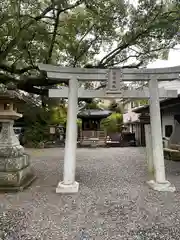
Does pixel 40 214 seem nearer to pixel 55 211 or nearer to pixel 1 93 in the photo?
pixel 55 211

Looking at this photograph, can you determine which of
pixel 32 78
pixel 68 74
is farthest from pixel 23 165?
pixel 32 78

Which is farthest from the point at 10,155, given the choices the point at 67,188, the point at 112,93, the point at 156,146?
the point at 156,146

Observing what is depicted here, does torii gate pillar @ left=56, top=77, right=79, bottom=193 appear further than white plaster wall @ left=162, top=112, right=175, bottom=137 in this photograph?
No

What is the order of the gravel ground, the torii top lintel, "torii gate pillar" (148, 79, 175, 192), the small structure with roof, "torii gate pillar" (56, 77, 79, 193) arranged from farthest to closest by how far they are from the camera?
the small structure with roof → the torii top lintel → "torii gate pillar" (148, 79, 175, 192) → "torii gate pillar" (56, 77, 79, 193) → the gravel ground

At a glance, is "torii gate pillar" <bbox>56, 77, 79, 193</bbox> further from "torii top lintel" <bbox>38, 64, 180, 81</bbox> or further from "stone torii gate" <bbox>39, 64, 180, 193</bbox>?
"torii top lintel" <bbox>38, 64, 180, 81</bbox>

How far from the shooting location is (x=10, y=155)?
17.0 ft

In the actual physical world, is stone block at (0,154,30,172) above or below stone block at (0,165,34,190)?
Result: above

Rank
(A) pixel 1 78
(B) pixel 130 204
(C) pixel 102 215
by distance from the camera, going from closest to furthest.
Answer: (C) pixel 102 215
(B) pixel 130 204
(A) pixel 1 78

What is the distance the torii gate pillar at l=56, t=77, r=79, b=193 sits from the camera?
16.2ft

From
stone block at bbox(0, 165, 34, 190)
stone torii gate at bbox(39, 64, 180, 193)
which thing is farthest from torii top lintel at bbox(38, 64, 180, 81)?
stone block at bbox(0, 165, 34, 190)

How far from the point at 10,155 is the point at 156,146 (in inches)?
140

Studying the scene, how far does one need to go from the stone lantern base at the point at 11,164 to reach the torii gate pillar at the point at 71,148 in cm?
101

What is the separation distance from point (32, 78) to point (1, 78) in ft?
4.78

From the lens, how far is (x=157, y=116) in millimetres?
5371
